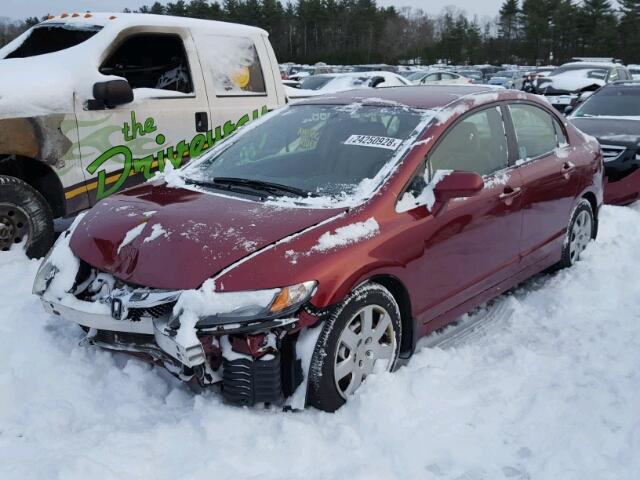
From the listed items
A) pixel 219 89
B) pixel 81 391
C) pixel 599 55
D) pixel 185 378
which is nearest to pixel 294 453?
pixel 185 378

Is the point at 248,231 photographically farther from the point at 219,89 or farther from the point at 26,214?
the point at 219,89

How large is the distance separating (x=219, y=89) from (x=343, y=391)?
382 cm

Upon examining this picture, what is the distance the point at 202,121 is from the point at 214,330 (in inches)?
140

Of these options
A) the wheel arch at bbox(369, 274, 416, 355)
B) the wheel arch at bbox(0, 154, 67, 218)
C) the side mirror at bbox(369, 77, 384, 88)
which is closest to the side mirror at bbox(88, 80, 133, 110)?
the wheel arch at bbox(0, 154, 67, 218)

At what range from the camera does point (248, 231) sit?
3.18 m

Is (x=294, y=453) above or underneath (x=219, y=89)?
underneath

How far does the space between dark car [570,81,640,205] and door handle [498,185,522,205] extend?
3.88 m

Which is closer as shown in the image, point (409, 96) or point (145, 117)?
point (409, 96)

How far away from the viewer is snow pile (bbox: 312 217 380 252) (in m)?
3.12

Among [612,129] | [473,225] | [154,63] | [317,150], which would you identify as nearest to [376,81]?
[612,129]

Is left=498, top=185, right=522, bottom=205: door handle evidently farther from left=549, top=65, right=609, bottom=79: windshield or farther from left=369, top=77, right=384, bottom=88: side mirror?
left=549, top=65, right=609, bottom=79: windshield

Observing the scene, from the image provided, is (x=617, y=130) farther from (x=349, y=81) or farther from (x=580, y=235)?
(x=349, y=81)

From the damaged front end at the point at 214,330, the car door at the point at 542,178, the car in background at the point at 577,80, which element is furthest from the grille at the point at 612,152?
the car in background at the point at 577,80

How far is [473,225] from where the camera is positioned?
3.92m
